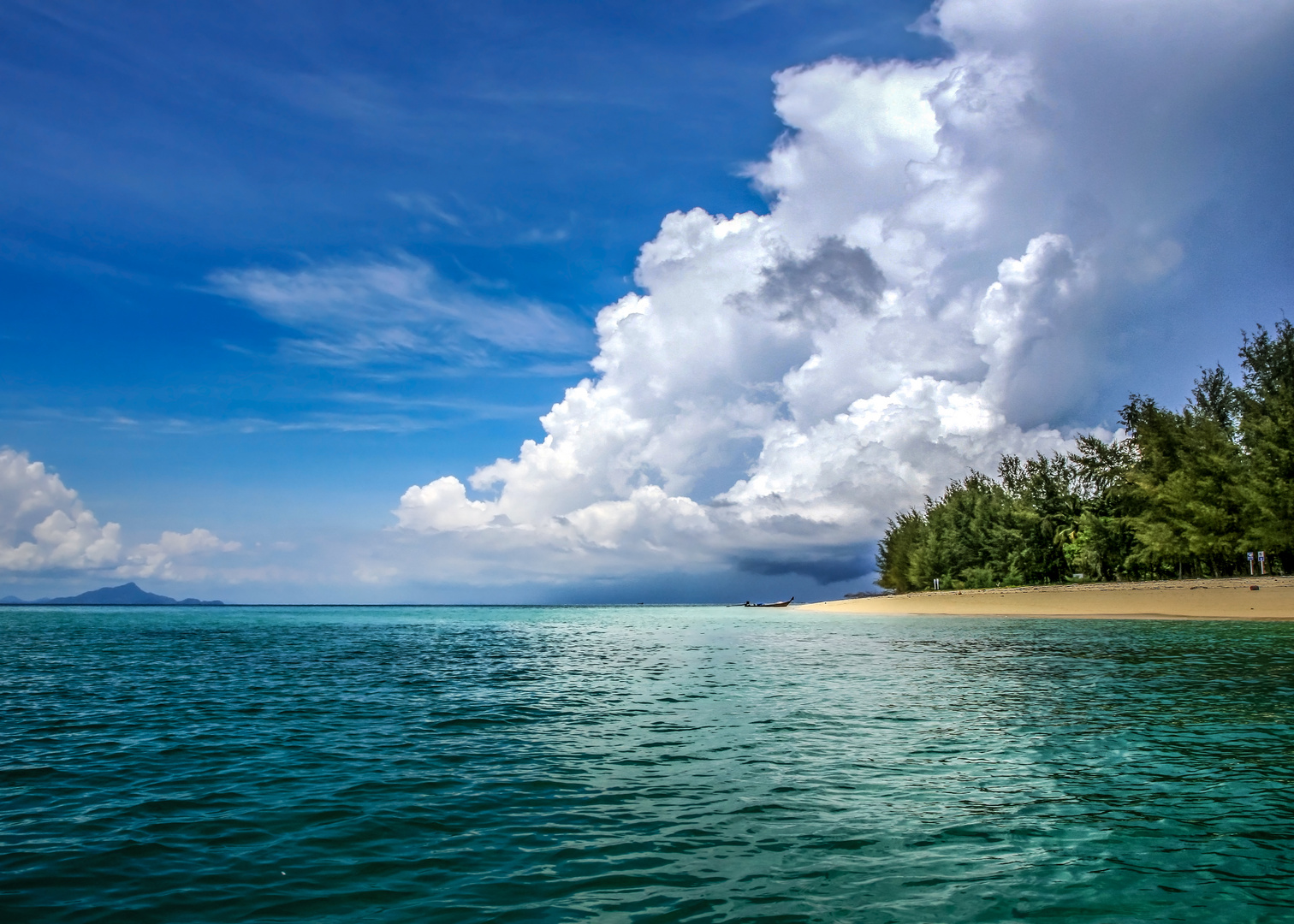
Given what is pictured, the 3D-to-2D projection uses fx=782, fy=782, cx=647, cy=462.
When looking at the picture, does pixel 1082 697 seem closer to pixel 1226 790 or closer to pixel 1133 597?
pixel 1226 790

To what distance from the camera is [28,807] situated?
1295cm

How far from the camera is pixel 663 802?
12.7 m

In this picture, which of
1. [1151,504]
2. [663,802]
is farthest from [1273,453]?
[663,802]

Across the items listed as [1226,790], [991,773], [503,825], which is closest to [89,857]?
[503,825]

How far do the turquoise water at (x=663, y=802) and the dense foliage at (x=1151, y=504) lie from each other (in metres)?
50.1

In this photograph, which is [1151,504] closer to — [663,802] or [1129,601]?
[1129,601]

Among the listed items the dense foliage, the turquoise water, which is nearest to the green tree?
the dense foliage

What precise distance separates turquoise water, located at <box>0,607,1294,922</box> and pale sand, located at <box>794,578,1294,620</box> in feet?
141

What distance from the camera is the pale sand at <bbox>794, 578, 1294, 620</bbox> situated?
6231 centimetres

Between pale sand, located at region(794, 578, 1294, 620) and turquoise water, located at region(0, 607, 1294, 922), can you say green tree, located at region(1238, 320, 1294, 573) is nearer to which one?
pale sand, located at region(794, 578, 1294, 620)

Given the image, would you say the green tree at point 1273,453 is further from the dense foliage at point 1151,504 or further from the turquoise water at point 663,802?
the turquoise water at point 663,802

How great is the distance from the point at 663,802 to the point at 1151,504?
294 feet

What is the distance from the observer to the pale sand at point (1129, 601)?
2453 inches

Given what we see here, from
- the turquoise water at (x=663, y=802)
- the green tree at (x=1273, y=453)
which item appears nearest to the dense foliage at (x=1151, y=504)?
the green tree at (x=1273, y=453)
